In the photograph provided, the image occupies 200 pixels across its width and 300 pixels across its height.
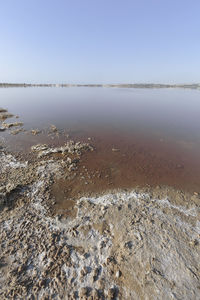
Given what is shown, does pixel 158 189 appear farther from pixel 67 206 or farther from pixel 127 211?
pixel 67 206

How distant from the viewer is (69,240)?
17.0 feet

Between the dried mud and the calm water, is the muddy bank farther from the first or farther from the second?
the calm water

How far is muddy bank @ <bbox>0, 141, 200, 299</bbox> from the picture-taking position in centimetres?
396

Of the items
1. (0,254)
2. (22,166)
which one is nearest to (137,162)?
(22,166)

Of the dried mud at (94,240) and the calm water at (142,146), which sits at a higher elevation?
the calm water at (142,146)

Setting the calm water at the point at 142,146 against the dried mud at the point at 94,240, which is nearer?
the dried mud at the point at 94,240

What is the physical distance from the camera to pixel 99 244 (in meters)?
5.06

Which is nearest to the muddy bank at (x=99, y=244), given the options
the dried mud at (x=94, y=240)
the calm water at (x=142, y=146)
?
the dried mud at (x=94, y=240)

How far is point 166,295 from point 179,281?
620 millimetres

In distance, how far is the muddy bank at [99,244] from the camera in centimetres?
396

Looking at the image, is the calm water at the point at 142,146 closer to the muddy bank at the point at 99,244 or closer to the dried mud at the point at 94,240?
the dried mud at the point at 94,240

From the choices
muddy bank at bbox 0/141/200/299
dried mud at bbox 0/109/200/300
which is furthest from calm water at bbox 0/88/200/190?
muddy bank at bbox 0/141/200/299

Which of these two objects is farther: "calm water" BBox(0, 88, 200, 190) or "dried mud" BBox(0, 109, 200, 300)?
"calm water" BBox(0, 88, 200, 190)

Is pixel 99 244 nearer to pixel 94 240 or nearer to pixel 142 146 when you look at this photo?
pixel 94 240
